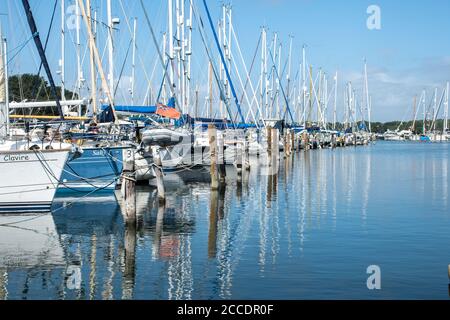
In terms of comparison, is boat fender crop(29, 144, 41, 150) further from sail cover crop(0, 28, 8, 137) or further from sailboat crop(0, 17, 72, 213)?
sail cover crop(0, 28, 8, 137)

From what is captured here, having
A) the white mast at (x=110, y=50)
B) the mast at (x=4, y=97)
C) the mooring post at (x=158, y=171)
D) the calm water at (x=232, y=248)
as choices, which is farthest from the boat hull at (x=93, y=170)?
the white mast at (x=110, y=50)

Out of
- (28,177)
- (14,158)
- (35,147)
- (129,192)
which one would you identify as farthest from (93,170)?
(129,192)

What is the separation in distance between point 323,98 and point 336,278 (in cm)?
10107

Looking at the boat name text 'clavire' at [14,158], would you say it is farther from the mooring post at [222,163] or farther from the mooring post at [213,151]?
the mooring post at [222,163]

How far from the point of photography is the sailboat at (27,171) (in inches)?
925

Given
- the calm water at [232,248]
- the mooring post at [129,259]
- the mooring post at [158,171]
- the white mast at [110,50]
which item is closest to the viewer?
the mooring post at [129,259]

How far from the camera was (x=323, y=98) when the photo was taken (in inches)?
4523

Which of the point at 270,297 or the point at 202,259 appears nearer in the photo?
the point at 270,297

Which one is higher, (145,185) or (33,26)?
(33,26)

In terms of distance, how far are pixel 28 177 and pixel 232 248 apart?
28.8 ft

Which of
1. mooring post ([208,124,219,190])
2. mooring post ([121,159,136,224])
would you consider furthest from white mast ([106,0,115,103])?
mooring post ([121,159,136,224])

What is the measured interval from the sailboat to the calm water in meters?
0.58

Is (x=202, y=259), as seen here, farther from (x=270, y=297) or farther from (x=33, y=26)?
(x=33, y=26)
